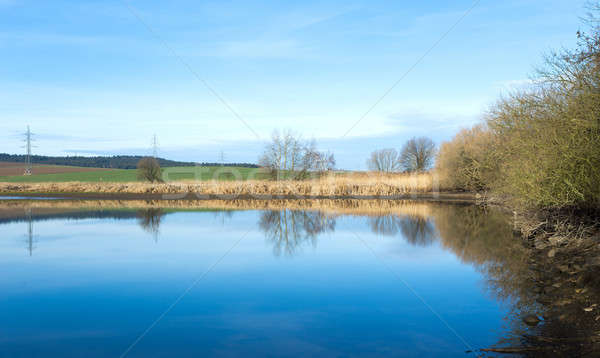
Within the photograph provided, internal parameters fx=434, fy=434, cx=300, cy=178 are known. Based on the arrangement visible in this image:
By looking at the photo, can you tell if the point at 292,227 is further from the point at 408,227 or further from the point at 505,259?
the point at 505,259

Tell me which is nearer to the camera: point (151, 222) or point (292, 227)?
point (292, 227)

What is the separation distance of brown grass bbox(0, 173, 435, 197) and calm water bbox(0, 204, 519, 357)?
17.5 meters

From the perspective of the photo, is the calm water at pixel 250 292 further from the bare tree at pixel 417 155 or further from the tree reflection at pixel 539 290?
the bare tree at pixel 417 155

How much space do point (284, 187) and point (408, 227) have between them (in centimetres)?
1738

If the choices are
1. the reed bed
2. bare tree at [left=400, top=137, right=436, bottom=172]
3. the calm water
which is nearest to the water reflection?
the calm water

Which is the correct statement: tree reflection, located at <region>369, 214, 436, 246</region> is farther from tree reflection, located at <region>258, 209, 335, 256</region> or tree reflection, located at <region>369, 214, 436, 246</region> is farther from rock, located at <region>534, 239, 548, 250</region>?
rock, located at <region>534, 239, 548, 250</region>

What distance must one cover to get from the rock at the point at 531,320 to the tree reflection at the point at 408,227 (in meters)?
6.76

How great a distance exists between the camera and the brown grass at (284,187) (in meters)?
33.0

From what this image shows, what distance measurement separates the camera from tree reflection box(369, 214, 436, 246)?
45.4 feet

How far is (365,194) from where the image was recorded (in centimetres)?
3388

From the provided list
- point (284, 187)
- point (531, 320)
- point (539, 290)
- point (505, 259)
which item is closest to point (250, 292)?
point (531, 320)

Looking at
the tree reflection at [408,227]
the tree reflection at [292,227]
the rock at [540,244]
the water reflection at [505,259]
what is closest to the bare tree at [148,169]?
the water reflection at [505,259]

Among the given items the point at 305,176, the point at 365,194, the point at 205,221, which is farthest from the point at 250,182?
the point at 205,221

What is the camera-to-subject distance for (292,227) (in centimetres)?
1633
